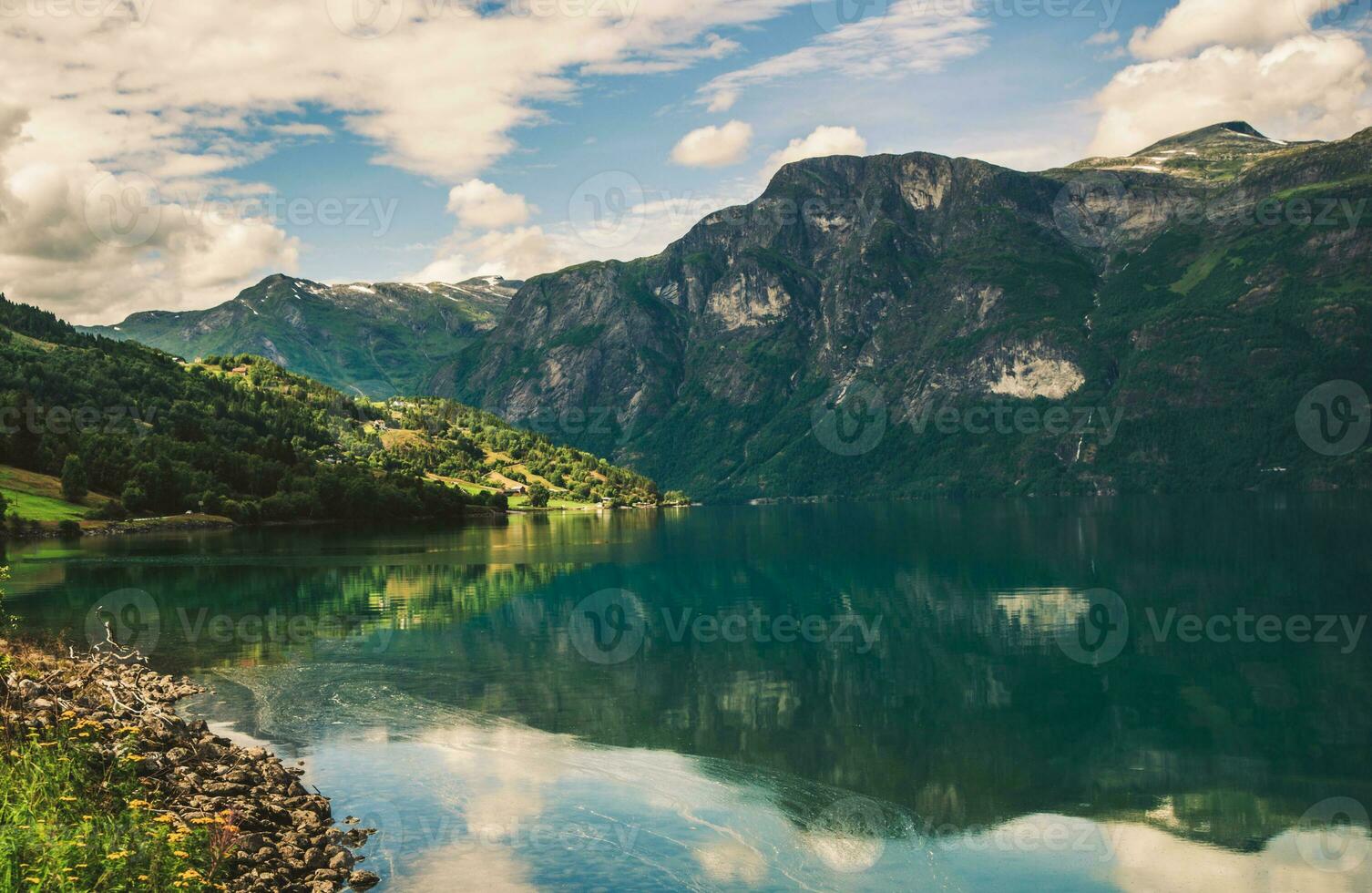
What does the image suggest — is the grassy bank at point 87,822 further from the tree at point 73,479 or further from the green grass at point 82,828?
the tree at point 73,479

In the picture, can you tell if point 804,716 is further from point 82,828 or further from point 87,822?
point 82,828

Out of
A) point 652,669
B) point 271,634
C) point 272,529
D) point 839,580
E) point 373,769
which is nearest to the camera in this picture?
point 373,769

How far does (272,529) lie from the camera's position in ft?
550

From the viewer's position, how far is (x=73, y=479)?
15262cm

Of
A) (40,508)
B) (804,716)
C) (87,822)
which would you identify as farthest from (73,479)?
(87,822)

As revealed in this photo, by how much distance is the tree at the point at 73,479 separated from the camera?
15212 centimetres

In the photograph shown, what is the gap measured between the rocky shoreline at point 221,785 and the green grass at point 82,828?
503 millimetres

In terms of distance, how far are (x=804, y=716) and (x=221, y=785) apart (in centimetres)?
2284

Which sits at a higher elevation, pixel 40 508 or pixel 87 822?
pixel 40 508

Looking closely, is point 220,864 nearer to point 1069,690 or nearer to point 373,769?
point 373,769

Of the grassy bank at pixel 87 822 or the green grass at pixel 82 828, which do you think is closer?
the green grass at pixel 82 828

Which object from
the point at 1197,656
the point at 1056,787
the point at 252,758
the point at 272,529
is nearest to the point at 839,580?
the point at 1197,656

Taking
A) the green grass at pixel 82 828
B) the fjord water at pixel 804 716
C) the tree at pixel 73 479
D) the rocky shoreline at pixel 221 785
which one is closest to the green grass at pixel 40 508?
the tree at pixel 73 479

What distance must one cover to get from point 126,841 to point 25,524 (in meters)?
141
